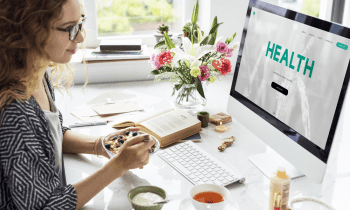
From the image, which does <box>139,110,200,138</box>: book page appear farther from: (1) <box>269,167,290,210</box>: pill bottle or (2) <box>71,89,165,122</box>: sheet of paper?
(1) <box>269,167,290,210</box>: pill bottle

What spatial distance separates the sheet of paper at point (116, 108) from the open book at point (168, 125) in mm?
146

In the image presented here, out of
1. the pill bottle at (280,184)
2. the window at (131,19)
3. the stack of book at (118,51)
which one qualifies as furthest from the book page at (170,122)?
the window at (131,19)

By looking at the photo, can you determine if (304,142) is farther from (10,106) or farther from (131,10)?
(131,10)

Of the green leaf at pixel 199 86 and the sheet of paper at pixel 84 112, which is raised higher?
the green leaf at pixel 199 86

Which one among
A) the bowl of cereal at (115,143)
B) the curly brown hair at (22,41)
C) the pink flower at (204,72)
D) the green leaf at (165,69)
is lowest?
the bowl of cereal at (115,143)

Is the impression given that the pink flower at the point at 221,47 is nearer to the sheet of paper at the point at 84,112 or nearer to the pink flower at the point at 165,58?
the pink flower at the point at 165,58

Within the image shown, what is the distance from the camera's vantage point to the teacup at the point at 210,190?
3.01 feet

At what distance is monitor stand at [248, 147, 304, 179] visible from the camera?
1175 millimetres

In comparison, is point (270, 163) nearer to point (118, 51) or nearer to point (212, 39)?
point (212, 39)

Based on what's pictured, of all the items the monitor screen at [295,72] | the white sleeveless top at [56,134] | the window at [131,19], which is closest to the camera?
the monitor screen at [295,72]

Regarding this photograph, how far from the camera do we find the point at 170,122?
4.75 ft

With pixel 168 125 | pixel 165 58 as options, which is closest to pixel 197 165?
pixel 168 125

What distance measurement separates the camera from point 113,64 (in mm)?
2053

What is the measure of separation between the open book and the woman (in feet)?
1.00
